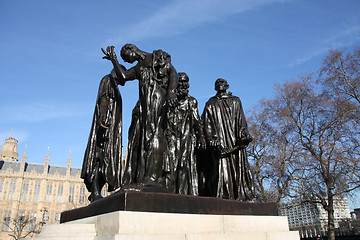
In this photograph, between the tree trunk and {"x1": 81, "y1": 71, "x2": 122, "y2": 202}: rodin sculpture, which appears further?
the tree trunk

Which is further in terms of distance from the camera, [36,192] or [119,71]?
[36,192]

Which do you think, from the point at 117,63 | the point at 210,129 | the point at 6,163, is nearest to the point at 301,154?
the point at 210,129

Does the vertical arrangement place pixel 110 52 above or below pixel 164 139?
above

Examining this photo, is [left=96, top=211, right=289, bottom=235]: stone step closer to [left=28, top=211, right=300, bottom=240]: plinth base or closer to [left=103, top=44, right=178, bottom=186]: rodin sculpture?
[left=28, top=211, right=300, bottom=240]: plinth base

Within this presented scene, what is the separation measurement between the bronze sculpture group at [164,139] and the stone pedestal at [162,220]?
66 cm

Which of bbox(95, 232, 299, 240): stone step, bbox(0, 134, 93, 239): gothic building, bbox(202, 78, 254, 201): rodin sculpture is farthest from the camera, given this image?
bbox(0, 134, 93, 239): gothic building

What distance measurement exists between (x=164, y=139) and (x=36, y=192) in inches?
2560

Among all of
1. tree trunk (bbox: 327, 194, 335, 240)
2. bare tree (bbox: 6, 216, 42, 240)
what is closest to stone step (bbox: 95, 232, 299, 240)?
tree trunk (bbox: 327, 194, 335, 240)

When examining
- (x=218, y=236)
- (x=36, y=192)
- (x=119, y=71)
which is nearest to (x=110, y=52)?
(x=119, y=71)

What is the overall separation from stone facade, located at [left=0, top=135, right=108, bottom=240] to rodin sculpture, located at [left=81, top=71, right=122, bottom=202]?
56.9 m

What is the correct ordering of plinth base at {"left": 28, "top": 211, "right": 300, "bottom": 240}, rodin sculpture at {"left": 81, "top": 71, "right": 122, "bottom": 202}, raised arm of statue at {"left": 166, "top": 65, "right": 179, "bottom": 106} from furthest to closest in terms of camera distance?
rodin sculpture at {"left": 81, "top": 71, "right": 122, "bottom": 202}, raised arm of statue at {"left": 166, "top": 65, "right": 179, "bottom": 106}, plinth base at {"left": 28, "top": 211, "right": 300, "bottom": 240}

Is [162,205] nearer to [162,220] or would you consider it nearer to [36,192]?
[162,220]

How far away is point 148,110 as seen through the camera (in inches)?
186

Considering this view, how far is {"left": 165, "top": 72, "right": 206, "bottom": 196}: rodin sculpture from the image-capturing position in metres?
4.67
